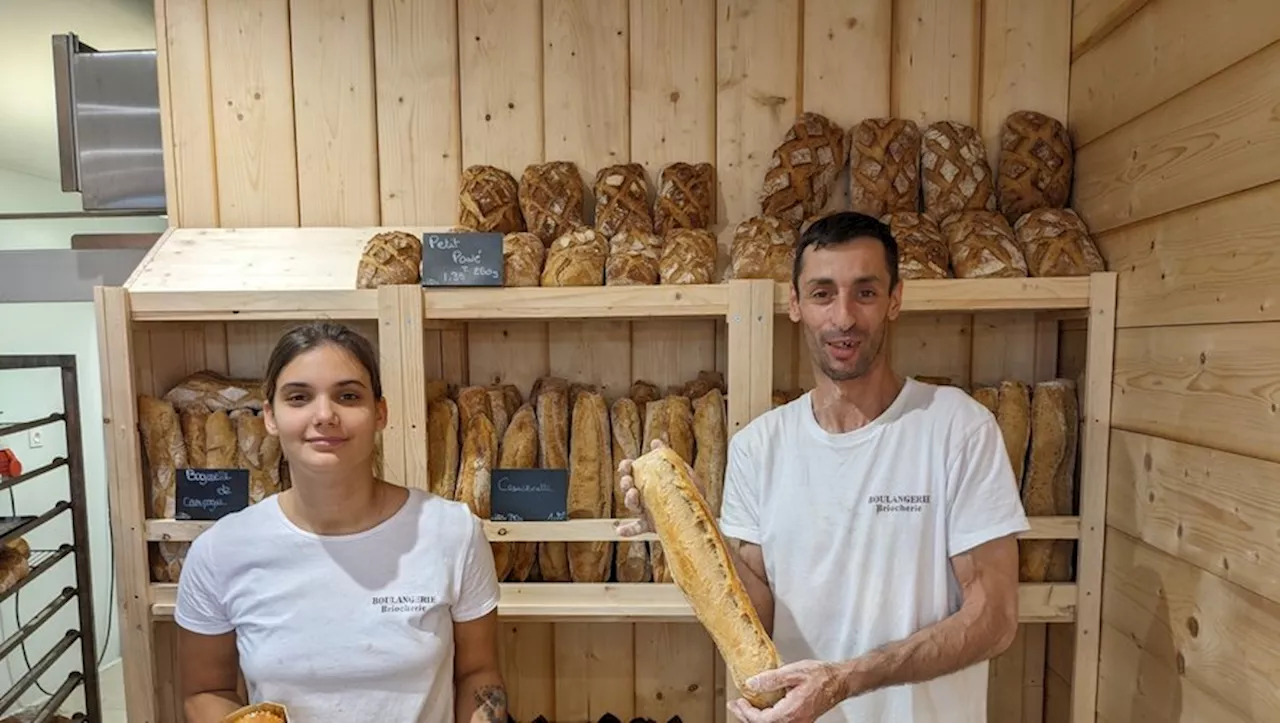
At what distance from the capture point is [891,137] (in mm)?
1794

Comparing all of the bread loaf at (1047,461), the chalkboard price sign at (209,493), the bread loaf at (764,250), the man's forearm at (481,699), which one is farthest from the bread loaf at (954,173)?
the chalkboard price sign at (209,493)

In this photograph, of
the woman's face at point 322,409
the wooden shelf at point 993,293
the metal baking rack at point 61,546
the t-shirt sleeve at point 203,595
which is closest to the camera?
the woman's face at point 322,409

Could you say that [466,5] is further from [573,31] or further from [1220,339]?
[1220,339]

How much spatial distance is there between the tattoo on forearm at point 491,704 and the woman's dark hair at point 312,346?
624 mm

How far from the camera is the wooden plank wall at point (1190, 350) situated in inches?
45.9

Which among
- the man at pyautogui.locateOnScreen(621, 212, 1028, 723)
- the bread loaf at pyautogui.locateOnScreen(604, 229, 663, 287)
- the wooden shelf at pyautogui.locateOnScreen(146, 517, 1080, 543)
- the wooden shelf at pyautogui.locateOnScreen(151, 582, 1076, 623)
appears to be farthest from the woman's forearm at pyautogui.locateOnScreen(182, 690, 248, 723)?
the bread loaf at pyautogui.locateOnScreen(604, 229, 663, 287)

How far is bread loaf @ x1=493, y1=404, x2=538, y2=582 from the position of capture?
5.61 feet

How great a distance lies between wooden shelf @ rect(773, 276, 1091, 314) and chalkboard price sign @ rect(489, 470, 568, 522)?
717 mm

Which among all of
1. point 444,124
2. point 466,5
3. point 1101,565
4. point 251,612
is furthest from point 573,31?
point 1101,565

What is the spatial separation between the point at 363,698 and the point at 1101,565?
66.3 inches

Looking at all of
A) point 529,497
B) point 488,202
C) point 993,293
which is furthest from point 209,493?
point 993,293

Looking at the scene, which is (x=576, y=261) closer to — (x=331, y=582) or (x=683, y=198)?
(x=683, y=198)

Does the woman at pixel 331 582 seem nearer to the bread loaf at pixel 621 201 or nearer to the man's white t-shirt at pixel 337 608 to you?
the man's white t-shirt at pixel 337 608

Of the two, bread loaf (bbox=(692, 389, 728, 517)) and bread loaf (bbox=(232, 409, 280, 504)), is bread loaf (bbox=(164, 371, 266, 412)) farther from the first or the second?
bread loaf (bbox=(692, 389, 728, 517))
